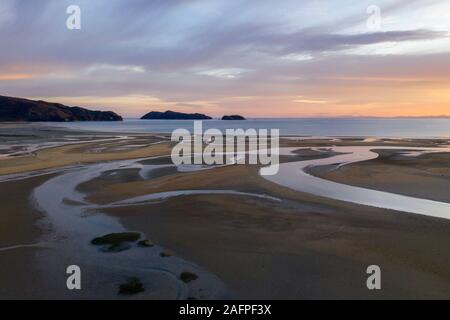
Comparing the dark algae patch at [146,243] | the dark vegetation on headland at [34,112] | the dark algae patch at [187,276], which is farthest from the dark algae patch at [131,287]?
the dark vegetation on headland at [34,112]

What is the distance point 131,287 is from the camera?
7.73m

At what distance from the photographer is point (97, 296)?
7418 mm

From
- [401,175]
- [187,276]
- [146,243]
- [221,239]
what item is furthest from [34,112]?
[187,276]

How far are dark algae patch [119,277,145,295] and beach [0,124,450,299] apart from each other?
0.11 metres

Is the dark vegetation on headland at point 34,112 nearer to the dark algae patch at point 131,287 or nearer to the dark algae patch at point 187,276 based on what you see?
the dark algae patch at point 131,287

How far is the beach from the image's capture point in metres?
7.78

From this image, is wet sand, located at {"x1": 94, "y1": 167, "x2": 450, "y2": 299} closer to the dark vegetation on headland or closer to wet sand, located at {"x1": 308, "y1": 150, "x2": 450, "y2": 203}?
wet sand, located at {"x1": 308, "y1": 150, "x2": 450, "y2": 203}

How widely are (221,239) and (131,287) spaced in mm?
3252

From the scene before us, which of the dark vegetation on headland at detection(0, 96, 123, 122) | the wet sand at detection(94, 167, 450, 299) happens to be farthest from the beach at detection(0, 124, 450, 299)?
the dark vegetation on headland at detection(0, 96, 123, 122)

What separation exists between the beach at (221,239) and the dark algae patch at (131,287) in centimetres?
11

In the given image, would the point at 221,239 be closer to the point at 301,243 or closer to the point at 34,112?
the point at 301,243

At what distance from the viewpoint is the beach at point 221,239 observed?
306 inches
